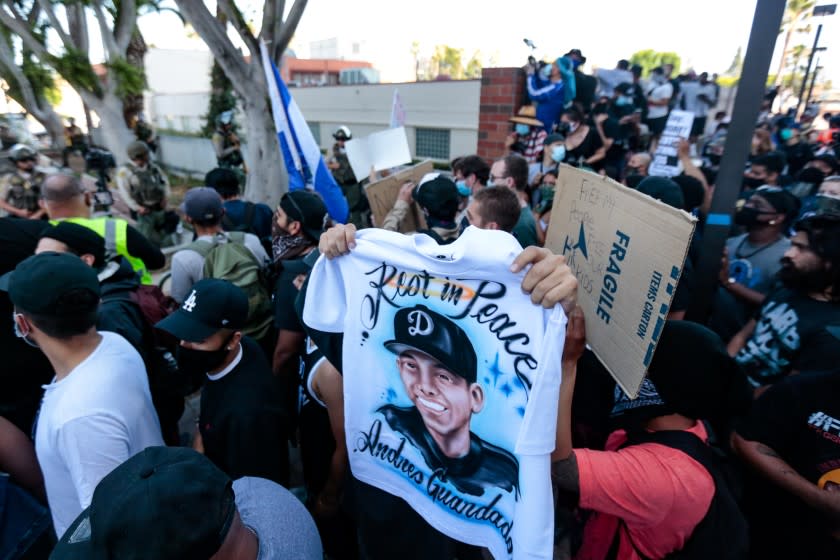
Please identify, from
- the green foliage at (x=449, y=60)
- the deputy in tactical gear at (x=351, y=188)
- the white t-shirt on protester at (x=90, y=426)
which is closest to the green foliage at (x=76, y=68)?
the deputy in tactical gear at (x=351, y=188)

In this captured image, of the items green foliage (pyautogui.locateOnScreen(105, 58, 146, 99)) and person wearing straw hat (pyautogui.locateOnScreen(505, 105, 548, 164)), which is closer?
person wearing straw hat (pyautogui.locateOnScreen(505, 105, 548, 164))

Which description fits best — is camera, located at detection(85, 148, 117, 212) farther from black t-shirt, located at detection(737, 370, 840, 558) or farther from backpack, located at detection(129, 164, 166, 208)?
black t-shirt, located at detection(737, 370, 840, 558)

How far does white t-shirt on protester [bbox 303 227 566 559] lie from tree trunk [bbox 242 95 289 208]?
240 inches

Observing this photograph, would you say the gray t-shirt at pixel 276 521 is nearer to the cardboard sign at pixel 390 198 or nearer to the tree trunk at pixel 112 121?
the cardboard sign at pixel 390 198

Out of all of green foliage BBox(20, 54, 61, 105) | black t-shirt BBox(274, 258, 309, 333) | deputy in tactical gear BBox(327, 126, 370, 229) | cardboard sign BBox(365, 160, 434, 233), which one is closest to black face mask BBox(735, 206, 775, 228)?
cardboard sign BBox(365, 160, 434, 233)

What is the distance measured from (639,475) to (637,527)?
0.68 feet

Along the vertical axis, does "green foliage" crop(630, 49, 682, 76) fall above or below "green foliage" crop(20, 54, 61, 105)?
above

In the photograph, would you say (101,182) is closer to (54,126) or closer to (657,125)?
(54,126)

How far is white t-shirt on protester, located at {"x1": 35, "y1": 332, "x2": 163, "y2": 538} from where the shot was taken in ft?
5.03

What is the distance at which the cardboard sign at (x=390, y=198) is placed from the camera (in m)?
3.94

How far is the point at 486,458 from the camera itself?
1.44m

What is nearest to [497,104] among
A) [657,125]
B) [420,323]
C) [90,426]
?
[657,125]

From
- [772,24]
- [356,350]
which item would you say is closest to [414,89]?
[772,24]

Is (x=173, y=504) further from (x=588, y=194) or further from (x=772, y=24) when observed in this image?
(x=772, y=24)
